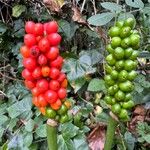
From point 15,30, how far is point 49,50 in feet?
6.47

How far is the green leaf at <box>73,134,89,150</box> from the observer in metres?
2.94

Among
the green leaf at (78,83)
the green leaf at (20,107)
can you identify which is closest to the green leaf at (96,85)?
the green leaf at (78,83)

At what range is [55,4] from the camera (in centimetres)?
336

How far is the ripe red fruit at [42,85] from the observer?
5.83 feet

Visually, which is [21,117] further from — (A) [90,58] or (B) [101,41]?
(B) [101,41]

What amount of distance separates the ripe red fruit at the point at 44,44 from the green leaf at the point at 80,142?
1405 millimetres

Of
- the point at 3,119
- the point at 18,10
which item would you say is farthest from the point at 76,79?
the point at 18,10

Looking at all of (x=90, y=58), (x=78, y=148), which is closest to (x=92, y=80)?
(x=90, y=58)

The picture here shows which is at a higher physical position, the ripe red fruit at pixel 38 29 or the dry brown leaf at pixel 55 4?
the ripe red fruit at pixel 38 29

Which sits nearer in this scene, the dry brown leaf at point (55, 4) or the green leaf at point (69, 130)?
the green leaf at point (69, 130)

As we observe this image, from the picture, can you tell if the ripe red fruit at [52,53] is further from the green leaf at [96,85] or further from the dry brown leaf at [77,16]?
the dry brown leaf at [77,16]

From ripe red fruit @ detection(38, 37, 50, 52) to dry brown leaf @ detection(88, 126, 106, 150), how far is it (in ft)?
5.02

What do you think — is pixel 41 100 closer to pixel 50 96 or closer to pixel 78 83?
pixel 50 96

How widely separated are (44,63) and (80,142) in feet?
4.50
